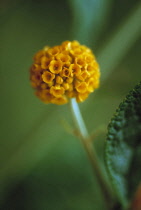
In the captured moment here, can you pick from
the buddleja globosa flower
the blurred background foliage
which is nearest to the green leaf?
the buddleja globosa flower

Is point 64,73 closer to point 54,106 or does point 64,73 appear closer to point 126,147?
point 126,147

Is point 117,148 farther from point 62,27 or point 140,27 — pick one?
point 62,27

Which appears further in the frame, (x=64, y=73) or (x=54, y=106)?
(x=54, y=106)

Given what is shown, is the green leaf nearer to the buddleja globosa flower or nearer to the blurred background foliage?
the buddleja globosa flower

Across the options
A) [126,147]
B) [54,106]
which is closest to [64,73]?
[126,147]

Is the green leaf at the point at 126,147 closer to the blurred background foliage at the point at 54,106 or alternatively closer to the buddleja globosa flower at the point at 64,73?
the buddleja globosa flower at the point at 64,73

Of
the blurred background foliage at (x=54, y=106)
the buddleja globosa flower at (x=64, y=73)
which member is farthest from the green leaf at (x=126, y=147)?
the blurred background foliage at (x=54, y=106)
